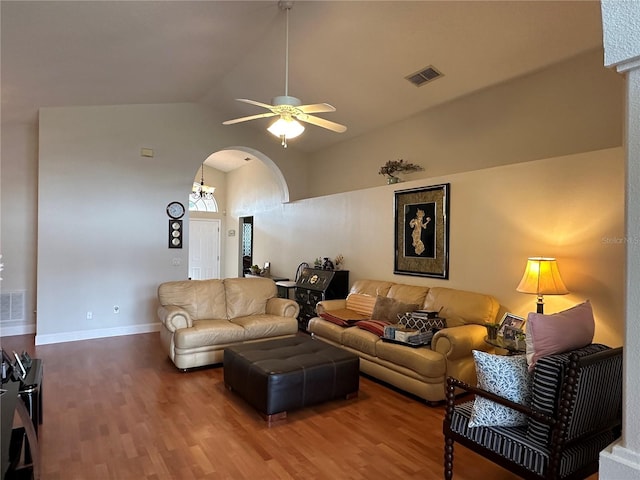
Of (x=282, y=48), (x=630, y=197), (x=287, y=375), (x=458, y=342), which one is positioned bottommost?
(x=287, y=375)

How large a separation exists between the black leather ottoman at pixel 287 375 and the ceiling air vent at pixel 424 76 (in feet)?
10.6

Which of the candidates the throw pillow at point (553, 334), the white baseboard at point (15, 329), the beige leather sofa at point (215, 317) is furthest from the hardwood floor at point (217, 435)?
the white baseboard at point (15, 329)

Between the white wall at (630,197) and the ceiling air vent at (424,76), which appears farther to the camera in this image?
the ceiling air vent at (424,76)

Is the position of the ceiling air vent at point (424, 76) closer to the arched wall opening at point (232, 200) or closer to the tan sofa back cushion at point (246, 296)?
the tan sofa back cushion at point (246, 296)

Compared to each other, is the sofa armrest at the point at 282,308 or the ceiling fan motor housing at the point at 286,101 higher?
the ceiling fan motor housing at the point at 286,101

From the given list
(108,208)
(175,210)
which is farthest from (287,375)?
(108,208)

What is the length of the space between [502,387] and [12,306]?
6.97 meters

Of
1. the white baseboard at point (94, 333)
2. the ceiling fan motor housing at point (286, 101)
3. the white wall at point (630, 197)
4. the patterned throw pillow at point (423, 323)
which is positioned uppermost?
the ceiling fan motor housing at point (286, 101)

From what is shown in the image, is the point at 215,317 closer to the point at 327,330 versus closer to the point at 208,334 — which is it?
the point at 208,334

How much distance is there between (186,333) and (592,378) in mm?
3665

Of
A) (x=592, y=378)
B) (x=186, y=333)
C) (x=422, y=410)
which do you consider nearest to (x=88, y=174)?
(x=186, y=333)

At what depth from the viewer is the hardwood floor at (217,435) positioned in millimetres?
2432

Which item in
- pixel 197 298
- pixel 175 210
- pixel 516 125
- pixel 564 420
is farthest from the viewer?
pixel 175 210

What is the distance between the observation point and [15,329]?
19.4 ft
